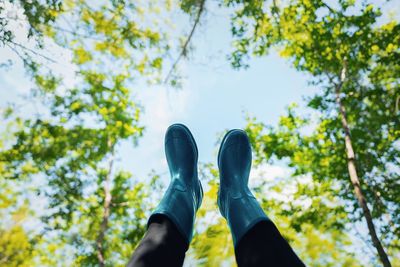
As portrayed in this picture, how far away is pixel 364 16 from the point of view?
659cm

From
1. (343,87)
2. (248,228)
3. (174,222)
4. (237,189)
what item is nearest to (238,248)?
(248,228)

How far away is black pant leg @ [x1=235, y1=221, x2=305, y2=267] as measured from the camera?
1368mm

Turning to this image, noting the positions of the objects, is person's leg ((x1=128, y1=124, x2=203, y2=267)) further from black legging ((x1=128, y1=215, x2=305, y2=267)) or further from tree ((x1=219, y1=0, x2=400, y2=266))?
tree ((x1=219, y1=0, x2=400, y2=266))

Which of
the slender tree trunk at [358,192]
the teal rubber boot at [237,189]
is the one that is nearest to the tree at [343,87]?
the slender tree trunk at [358,192]

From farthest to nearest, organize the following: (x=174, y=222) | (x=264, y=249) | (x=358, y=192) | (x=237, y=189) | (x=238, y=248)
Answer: (x=358, y=192) < (x=237, y=189) < (x=174, y=222) < (x=238, y=248) < (x=264, y=249)

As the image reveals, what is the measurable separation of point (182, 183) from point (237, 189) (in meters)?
0.43

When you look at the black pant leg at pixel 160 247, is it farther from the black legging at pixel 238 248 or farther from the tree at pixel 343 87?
the tree at pixel 343 87

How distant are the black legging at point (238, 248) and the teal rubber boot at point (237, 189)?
0.24 feet

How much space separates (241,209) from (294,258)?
0.49 m

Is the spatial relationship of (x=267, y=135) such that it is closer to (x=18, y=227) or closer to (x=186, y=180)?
(x=186, y=180)

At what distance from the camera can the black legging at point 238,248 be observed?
1364mm

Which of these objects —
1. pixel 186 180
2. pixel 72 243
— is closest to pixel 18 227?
pixel 72 243

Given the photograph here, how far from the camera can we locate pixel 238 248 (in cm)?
162

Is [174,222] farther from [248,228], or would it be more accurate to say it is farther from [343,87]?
[343,87]
